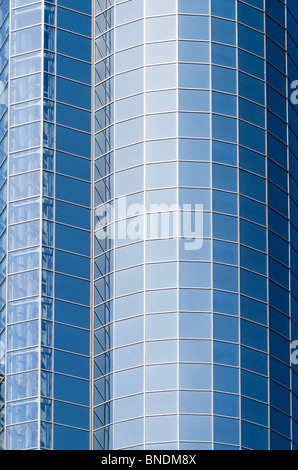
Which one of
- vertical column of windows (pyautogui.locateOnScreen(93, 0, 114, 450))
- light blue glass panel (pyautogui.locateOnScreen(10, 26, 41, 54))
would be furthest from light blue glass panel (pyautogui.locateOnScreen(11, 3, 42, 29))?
vertical column of windows (pyautogui.locateOnScreen(93, 0, 114, 450))

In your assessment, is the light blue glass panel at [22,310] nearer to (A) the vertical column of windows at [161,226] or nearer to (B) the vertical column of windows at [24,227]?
(B) the vertical column of windows at [24,227]

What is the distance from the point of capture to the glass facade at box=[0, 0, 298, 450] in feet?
431

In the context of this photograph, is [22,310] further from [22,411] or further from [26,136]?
[26,136]

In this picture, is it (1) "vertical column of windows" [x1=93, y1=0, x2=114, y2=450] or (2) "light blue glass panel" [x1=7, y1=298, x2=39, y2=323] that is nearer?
(1) "vertical column of windows" [x1=93, y1=0, x2=114, y2=450]

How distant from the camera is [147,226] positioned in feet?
439

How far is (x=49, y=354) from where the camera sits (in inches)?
5221

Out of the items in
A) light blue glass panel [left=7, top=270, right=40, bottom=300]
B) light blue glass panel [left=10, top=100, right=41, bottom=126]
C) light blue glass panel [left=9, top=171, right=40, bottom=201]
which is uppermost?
light blue glass panel [left=10, top=100, right=41, bottom=126]

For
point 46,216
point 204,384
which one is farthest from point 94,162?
point 204,384

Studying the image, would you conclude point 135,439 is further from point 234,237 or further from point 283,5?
point 283,5

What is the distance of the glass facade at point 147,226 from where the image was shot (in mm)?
131500

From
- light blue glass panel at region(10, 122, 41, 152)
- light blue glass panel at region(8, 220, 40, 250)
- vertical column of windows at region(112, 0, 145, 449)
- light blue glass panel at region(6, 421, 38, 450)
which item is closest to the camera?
light blue glass panel at region(6, 421, 38, 450)

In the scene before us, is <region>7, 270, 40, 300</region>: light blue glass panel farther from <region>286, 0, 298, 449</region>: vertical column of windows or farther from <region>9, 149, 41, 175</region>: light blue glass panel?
<region>286, 0, 298, 449</region>: vertical column of windows

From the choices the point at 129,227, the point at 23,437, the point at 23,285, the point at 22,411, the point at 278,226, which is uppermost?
the point at 278,226

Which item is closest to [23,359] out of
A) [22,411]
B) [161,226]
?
[22,411]
